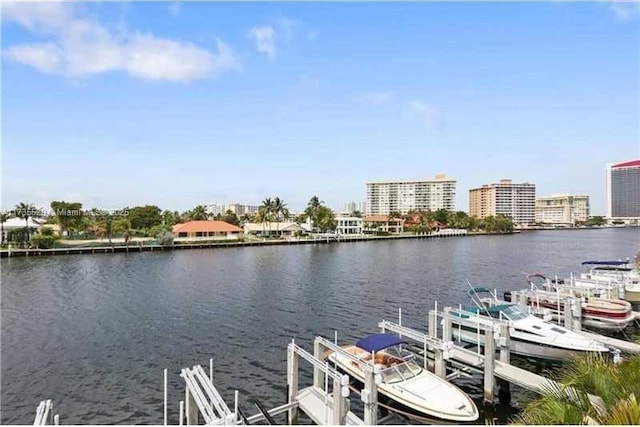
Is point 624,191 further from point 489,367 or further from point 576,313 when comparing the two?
point 489,367

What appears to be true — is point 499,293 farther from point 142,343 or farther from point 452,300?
point 142,343

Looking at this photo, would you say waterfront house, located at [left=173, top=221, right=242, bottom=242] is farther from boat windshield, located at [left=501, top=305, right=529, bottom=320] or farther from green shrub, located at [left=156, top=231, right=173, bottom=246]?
boat windshield, located at [left=501, top=305, right=529, bottom=320]

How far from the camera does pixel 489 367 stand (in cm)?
1452

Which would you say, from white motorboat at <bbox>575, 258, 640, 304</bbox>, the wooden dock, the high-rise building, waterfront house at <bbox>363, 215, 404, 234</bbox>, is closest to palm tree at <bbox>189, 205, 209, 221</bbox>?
the wooden dock

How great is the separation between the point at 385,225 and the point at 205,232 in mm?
70681

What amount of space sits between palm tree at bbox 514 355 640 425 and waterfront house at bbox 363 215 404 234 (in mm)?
131912

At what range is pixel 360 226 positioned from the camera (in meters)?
132

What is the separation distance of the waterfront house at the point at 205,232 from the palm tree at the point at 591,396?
305 ft

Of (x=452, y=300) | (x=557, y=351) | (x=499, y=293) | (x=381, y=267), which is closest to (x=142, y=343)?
(x=557, y=351)

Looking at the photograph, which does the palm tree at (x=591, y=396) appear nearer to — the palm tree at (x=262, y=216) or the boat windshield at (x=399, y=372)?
the boat windshield at (x=399, y=372)

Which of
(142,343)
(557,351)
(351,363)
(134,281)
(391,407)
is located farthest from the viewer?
(134,281)

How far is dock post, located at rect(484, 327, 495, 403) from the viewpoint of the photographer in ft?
47.6

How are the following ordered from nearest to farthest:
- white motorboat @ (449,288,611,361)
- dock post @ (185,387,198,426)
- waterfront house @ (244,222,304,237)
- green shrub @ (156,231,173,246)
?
dock post @ (185,387,198,426) → white motorboat @ (449,288,611,361) → green shrub @ (156,231,173,246) → waterfront house @ (244,222,304,237)

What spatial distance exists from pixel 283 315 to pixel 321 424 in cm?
1668
